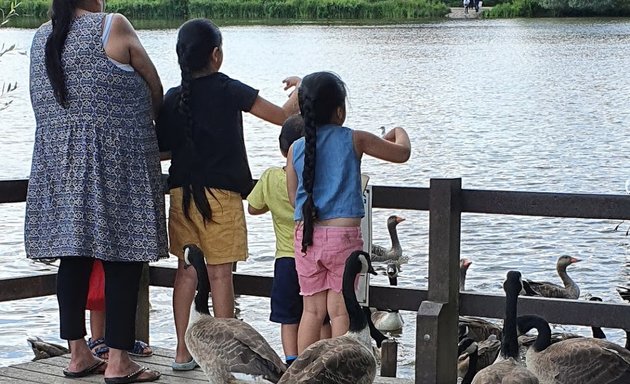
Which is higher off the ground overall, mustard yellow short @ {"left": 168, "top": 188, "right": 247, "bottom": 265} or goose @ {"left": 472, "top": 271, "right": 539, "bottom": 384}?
mustard yellow short @ {"left": 168, "top": 188, "right": 247, "bottom": 265}

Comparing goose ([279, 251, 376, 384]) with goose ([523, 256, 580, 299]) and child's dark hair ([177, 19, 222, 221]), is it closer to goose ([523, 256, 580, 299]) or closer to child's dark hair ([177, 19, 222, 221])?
child's dark hair ([177, 19, 222, 221])

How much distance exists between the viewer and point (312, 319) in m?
5.53

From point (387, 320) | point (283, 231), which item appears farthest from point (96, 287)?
point (387, 320)

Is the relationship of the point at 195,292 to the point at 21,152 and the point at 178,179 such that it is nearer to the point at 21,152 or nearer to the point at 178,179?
the point at 178,179

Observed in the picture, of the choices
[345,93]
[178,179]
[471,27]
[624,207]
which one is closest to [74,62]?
[178,179]

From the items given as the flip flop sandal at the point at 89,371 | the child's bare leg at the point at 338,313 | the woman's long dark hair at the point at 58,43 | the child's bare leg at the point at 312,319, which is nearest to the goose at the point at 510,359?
the child's bare leg at the point at 338,313

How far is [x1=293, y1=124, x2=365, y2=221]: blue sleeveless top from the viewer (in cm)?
538

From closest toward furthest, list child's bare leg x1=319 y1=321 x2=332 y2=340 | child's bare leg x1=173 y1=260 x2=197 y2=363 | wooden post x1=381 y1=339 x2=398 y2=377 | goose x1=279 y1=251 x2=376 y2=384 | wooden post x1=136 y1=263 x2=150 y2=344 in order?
goose x1=279 y1=251 x2=376 y2=384 < child's bare leg x1=319 y1=321 x2=332 y2=340 < child's bare leg x1=173 y1=260 x2=197 y2=363 < wooden post x1=136 y1=263 x2=150 y2=344 < wooden post x1=381 y1=339 x2=398 y2=377

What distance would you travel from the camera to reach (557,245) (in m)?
14.0

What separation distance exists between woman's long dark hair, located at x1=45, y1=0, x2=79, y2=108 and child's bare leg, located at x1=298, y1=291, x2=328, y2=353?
1.51m

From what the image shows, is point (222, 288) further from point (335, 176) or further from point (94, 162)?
point (94, 162)

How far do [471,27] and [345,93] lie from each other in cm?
6019

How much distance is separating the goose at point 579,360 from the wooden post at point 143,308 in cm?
201

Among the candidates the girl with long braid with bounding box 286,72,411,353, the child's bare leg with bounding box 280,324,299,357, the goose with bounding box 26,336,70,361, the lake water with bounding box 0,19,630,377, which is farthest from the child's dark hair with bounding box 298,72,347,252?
the lake water with bounding box 0,19,630,377
